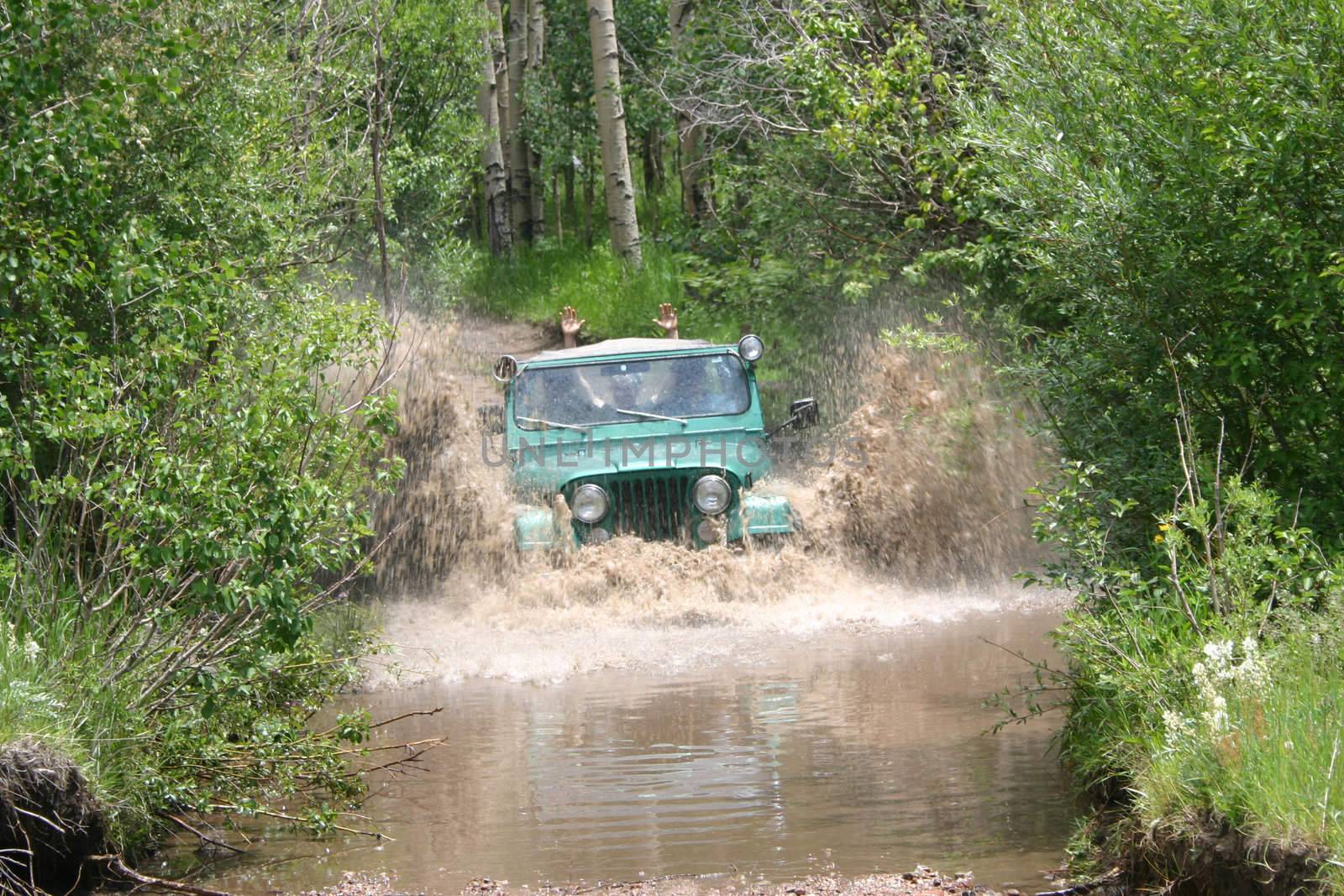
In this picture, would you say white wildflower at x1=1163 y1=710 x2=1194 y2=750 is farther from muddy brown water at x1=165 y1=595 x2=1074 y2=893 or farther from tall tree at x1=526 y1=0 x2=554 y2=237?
tall tree at x1=526 y1=0 x2=554 y2=237

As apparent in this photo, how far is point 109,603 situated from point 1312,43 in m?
4.25

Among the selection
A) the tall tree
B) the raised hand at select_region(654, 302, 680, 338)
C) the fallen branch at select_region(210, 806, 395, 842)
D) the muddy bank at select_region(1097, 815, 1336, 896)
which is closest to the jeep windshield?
the raised hand at select_region(654, 302, 680, 338)

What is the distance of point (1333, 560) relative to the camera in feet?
14.8

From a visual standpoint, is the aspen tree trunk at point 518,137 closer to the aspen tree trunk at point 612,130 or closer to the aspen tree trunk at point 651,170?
the aspen tree trunk at point 651,170

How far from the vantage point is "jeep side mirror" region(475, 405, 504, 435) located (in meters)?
10.1

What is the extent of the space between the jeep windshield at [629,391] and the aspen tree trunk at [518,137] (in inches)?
544

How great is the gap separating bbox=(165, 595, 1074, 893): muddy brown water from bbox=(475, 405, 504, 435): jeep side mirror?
2632 millimetres

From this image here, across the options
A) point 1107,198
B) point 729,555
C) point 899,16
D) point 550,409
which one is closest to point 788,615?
point 729,555

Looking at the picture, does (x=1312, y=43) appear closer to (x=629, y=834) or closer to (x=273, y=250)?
(x=629, y=834)

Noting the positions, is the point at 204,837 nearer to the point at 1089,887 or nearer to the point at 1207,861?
the point at 1089,887

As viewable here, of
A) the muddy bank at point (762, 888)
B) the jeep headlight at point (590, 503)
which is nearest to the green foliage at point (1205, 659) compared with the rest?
the muddy bank at point (762, 888)

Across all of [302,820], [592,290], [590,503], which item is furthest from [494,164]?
[302,820]

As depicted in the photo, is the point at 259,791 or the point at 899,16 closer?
the point at 259,791

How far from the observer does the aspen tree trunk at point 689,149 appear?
17.8m
